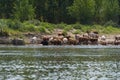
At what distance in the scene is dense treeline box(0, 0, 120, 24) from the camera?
14638cm

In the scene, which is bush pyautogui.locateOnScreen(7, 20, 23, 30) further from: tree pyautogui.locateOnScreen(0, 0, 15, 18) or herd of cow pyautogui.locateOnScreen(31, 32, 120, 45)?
tree pyautogui.locateOnScreen(0, 0, 15, 18)

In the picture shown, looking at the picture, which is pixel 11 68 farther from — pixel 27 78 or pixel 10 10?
pixel 10 10

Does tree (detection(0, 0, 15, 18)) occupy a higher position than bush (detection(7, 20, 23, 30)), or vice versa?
tree (detection(0, 0, 15, 18))

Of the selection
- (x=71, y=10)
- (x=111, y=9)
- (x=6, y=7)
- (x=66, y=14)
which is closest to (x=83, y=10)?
(x=71, y=10)

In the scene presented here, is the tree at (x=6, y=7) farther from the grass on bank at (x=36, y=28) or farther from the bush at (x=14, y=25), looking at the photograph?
the bush at (x=14, y=25)

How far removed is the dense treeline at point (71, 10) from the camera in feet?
480

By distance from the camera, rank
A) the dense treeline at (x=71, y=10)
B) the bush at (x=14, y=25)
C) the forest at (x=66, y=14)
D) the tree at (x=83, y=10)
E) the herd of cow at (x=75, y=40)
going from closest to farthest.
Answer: the herd of cow at (x=75, y=40)
the bush at (x=14, y=25)
the forest at (x=66, y=14)
the tree at (x=83, y=10)
the dense treeline at (x=71, y=10)

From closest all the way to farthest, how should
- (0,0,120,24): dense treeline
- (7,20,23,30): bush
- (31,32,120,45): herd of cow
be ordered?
(31,32,120,45): herd of cow, (7,20,23,30): bush, (0,0,120,24): dense treeline

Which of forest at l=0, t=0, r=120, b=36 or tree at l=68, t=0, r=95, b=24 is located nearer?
forest at l=0, t=0, r=120, b=36

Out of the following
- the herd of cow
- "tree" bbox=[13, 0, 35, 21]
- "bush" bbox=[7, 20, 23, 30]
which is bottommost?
the herd of cow

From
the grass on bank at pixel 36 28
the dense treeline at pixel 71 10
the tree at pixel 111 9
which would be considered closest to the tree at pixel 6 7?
the dense treeline at pixel 71 10

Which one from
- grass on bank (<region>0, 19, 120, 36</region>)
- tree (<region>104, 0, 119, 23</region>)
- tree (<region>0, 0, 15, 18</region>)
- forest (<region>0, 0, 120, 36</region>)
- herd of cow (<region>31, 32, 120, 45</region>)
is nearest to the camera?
herd of cow (<region>31, 32, 120, 45</region>)

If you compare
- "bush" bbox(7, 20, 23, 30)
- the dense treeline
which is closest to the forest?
the dense treeline

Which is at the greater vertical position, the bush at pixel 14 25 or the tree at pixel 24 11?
the tree at pixel 24 11
